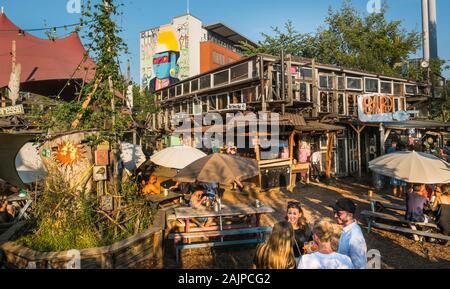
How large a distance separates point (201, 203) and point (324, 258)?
4391 millimetres

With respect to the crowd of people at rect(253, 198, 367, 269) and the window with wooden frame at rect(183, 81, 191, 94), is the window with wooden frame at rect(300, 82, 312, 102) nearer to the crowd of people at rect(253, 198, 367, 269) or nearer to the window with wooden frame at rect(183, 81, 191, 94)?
the window with wooden frame at rect(183, 81, 191, 94)

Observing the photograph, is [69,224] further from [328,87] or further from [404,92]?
[404,92]

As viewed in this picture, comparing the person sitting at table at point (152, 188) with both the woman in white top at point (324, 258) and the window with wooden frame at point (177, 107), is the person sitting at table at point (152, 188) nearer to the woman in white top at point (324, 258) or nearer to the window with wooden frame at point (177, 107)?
the woman in white top at point (324, 258)

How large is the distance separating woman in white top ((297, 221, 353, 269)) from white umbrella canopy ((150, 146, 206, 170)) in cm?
577

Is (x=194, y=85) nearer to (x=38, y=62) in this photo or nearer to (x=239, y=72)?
(x=239, y=72)

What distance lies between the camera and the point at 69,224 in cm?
484

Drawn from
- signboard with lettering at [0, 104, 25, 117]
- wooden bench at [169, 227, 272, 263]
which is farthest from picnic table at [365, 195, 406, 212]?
signboard with lettering at [0, 104, 25, 117]

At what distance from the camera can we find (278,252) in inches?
120

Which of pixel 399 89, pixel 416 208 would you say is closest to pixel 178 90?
pixel 399 89

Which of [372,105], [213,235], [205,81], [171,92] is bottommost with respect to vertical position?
[213,235]

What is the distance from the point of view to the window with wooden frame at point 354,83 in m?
18.5

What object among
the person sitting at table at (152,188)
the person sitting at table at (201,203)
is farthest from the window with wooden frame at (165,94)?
the person sitting at table at (201,203)

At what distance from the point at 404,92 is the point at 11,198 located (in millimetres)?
22627
